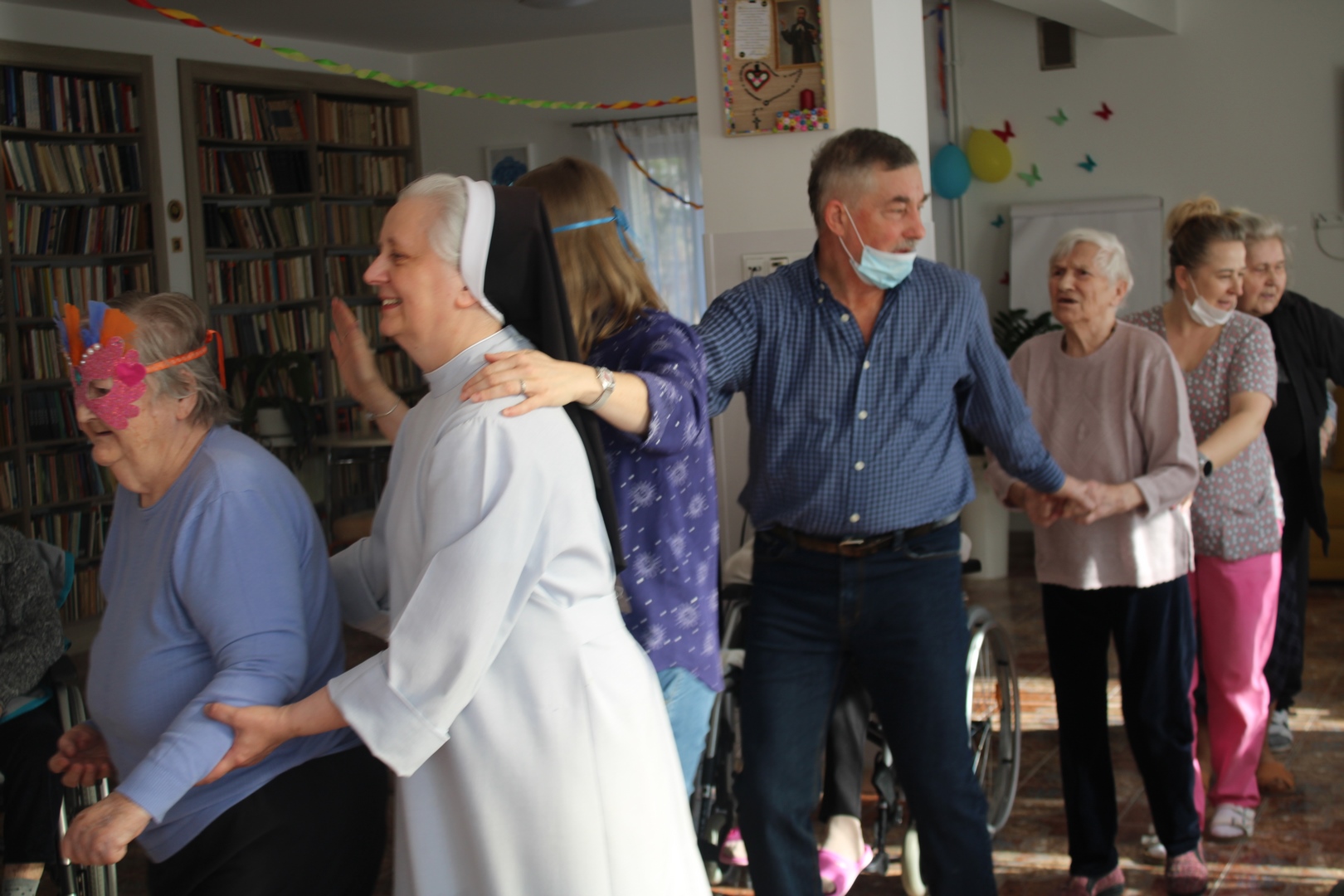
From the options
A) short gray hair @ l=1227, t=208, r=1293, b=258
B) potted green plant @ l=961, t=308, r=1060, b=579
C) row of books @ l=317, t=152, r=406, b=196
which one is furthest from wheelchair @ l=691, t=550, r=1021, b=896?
row of books @ l=317, t=152, r=406, b=196

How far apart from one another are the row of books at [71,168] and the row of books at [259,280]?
0.71 meters

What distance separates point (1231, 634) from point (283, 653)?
2364 millimetres

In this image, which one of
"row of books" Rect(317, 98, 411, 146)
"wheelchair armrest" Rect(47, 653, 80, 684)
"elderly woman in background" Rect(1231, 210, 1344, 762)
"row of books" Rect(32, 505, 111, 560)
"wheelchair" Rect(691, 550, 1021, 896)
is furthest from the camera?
"row of books" Rect(317, 98, 411, 146)

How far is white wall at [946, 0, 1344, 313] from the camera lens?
668 cm

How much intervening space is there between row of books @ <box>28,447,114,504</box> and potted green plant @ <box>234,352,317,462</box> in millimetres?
786

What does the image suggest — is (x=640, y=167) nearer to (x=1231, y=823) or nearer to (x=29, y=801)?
(x=1231, y=823)

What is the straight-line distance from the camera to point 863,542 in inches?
87.2

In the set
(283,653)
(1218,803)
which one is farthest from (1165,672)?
(283,653)

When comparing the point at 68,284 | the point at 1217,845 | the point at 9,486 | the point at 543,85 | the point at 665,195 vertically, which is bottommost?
the point at 1217,845

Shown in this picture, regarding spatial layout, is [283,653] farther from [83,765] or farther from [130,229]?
[130,229]

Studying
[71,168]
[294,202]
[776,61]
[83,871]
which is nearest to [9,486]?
[71,168]

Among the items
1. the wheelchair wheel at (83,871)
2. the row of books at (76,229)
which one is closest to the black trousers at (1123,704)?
the wheelchair wheel at (83,871)

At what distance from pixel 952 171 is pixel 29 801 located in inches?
229

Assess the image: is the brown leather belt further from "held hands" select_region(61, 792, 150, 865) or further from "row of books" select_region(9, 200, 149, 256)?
"row of books" select_region(9, 200, 149, 256)
